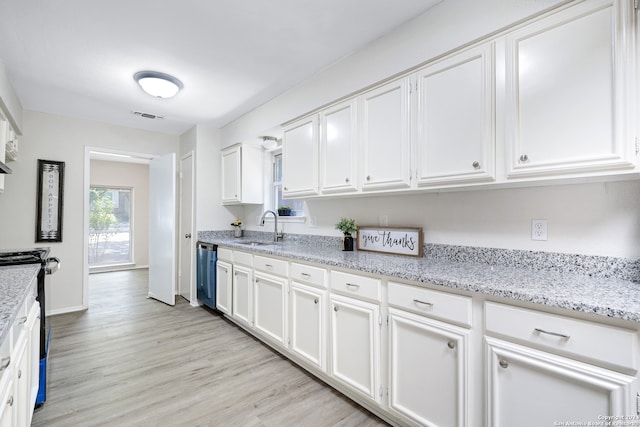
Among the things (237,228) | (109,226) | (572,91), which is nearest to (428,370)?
(572,91)

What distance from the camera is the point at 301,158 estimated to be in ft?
8.87

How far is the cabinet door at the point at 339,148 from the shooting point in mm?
2230

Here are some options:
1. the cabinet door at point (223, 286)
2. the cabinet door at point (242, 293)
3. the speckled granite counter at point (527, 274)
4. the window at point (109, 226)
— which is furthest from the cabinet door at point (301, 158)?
the window at point (109, 226)

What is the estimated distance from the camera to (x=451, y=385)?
4.49 ft

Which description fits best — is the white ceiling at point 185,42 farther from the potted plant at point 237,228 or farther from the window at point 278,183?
the potted plant at point 237,228

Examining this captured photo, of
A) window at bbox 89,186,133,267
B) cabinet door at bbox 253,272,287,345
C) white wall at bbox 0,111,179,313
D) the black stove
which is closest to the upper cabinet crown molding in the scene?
cabinet door at bbox 253,272,287,345

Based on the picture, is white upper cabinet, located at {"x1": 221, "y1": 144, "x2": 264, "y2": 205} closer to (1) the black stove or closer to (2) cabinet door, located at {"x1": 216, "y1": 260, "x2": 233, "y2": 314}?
(2) cabinet door, located at {"x1": 216, "y1": 260, "x2": 233, "y2": 314}

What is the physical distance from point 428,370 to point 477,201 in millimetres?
1028

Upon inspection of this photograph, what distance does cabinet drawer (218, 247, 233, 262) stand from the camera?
3203 mm

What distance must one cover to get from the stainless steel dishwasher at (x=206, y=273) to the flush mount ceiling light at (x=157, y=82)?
5.67 feet

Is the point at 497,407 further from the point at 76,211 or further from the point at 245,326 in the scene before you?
the point at 76,211

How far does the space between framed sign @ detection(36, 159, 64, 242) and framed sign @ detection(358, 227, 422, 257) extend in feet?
12.2

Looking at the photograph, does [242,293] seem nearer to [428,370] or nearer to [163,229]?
[163,229]

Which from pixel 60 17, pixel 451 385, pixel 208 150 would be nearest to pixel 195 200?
pixel 208 150
